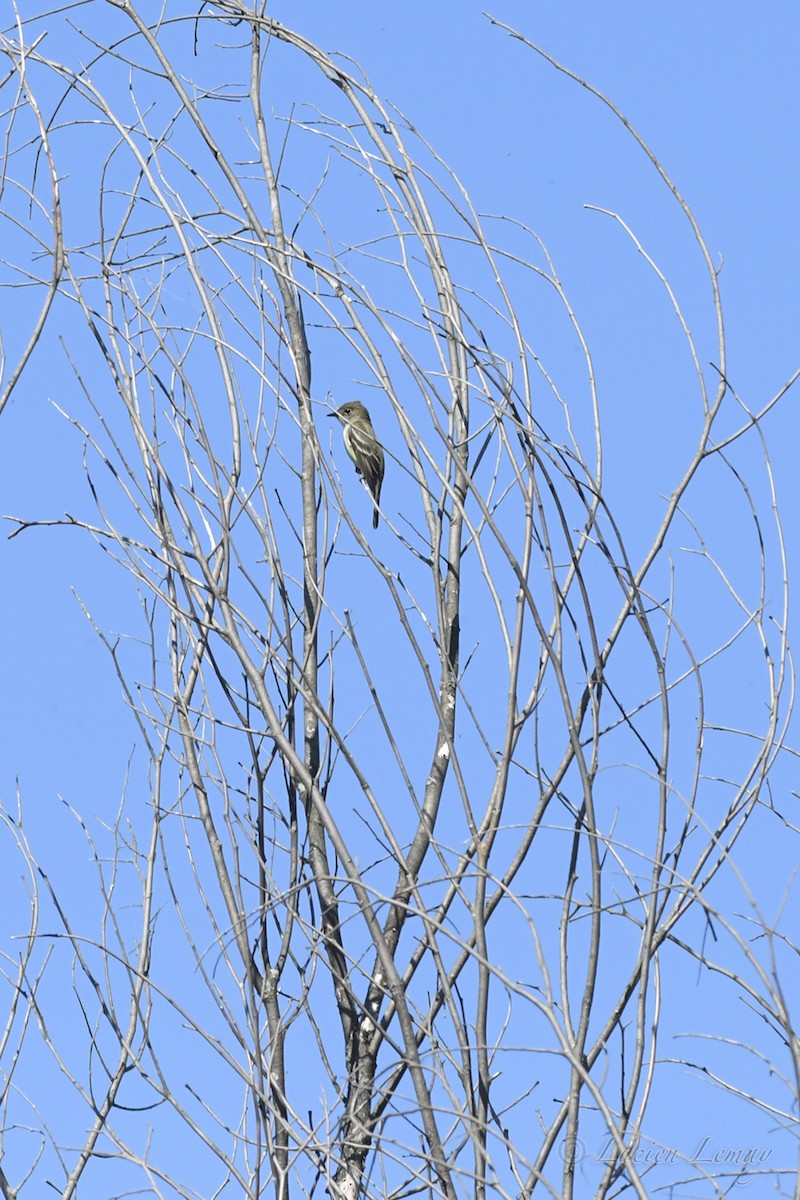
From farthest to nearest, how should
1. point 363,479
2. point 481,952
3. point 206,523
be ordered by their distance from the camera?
point 363,479, point 206,523, point 481,952

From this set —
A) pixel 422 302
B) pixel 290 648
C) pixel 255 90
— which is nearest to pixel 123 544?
pixel 290 648

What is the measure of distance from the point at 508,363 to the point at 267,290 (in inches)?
23.1

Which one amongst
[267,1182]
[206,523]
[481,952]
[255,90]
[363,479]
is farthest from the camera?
[363,479]

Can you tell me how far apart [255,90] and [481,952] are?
2.42m

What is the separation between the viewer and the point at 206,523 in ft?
12.0

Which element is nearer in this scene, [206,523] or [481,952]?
[481,952]

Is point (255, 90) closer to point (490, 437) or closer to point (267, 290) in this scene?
point (267, 290)

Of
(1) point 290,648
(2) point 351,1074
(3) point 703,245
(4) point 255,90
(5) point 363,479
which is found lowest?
(2) point 351,1074

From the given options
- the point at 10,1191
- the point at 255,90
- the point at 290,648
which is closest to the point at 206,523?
the point at 290,648

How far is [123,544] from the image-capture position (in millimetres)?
3701

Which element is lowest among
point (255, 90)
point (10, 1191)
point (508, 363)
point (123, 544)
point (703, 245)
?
point (10, 1191)

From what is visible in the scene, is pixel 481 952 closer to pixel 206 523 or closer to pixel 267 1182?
pixel 267 1182

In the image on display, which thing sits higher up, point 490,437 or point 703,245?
point 703,245

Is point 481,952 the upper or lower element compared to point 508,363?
lower
